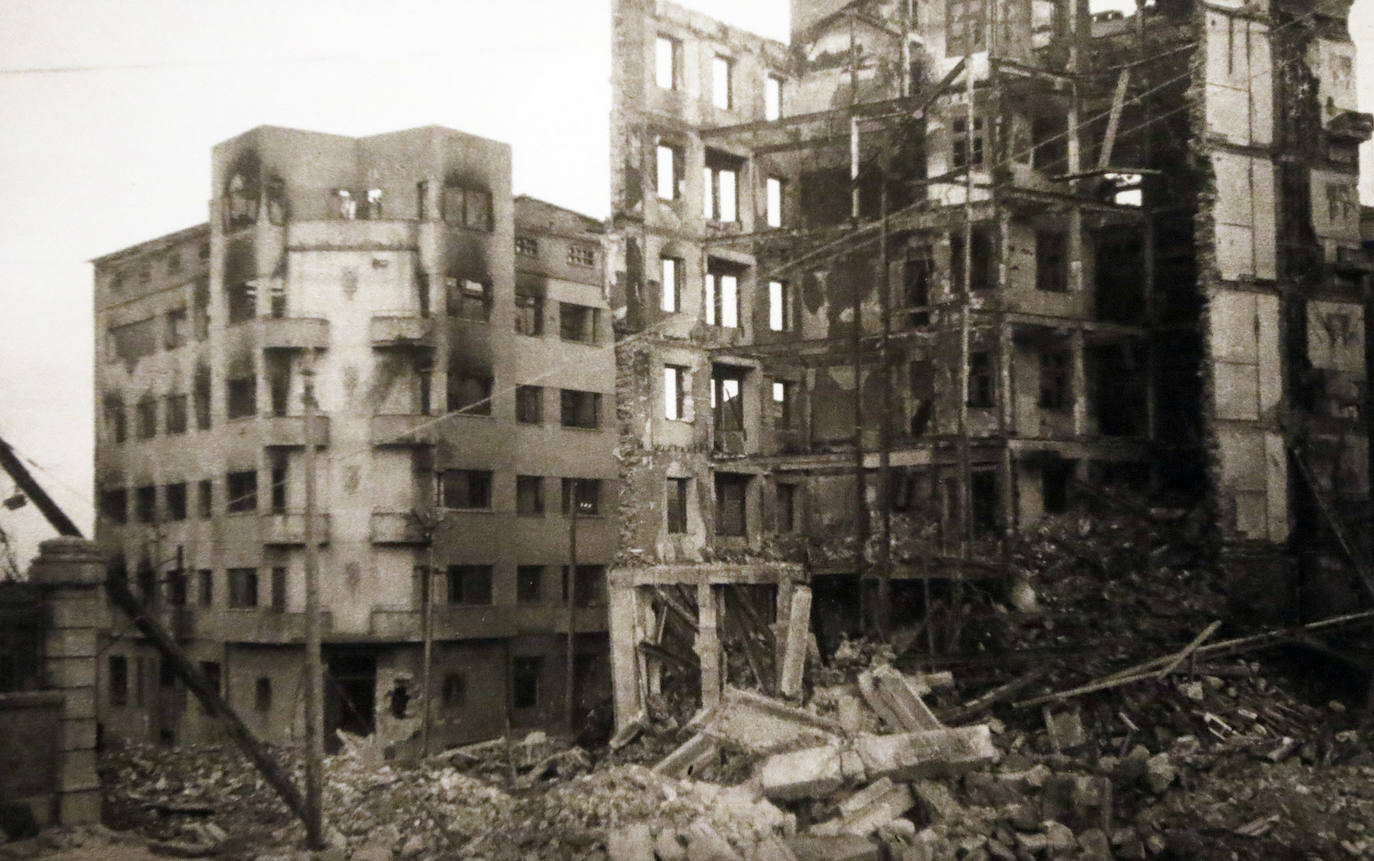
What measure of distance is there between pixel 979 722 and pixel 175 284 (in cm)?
2268

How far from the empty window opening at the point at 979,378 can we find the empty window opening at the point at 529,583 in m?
13.2

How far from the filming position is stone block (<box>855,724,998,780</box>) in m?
16.4

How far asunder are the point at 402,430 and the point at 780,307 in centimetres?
1048

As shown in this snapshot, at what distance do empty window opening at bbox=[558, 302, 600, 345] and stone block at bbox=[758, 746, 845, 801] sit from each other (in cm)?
2229

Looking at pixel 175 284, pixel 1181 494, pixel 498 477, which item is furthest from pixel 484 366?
pixel 1181 494

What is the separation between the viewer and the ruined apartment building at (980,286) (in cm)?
2570

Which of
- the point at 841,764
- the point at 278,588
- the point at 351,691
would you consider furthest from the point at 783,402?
the point at 841,764

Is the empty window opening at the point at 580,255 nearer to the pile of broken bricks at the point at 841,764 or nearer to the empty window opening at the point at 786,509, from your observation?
the empty window opening at the point at 786,509

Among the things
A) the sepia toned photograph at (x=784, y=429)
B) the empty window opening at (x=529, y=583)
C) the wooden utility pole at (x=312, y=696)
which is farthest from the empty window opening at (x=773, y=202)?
the wooden utility pole at (x=312, y=696)

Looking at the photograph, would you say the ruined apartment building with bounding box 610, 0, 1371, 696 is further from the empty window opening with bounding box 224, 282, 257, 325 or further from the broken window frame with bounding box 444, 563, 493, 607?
the empty window opening with bounding box 224, 282, 257, 325

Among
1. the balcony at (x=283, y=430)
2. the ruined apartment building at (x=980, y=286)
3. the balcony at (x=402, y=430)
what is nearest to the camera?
the ruined apartment building at (x=980, y=286)

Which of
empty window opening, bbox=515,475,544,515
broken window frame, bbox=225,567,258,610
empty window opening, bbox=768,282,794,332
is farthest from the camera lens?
empty window opening, bbox=515,475,544,515

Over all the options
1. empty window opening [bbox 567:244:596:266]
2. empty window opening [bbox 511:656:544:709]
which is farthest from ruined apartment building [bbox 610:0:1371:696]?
empty window opening [bbox 511:656:544:709]

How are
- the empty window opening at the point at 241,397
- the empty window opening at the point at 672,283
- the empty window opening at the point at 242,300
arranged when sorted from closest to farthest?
the empty window opening at the point at 241,397
the empty window opening at the point at 242,300
the empty window opening at the point at 672,283
